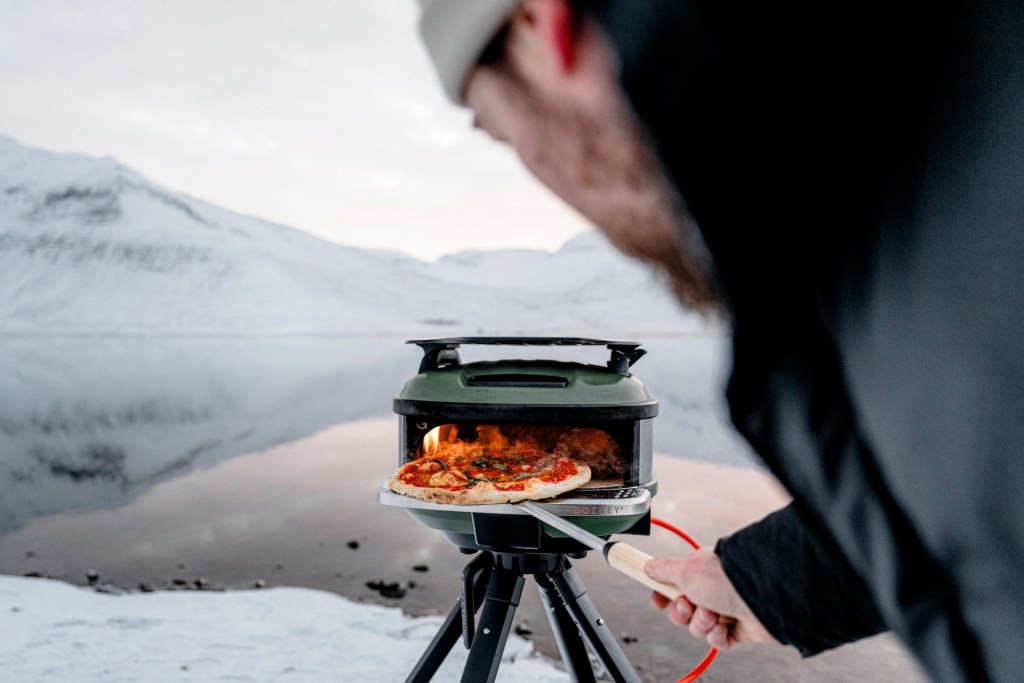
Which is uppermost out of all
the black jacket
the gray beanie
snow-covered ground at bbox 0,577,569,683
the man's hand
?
the gray beanie

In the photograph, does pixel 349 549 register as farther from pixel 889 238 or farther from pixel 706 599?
pixel 889 238

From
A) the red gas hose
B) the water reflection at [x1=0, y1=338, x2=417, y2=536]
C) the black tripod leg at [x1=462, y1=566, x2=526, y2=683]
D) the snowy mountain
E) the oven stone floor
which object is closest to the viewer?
the red gas hose

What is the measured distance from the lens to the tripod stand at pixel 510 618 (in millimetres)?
2125

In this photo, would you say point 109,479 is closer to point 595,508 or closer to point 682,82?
point 595,508

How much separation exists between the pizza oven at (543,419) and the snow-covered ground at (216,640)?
1.72 m

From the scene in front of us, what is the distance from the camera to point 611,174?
653 mm

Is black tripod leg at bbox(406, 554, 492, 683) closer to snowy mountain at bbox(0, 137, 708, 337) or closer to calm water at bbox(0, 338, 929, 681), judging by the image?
calm water at bbox(0, 338, 929, 681)

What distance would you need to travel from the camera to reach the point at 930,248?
1.71 feet

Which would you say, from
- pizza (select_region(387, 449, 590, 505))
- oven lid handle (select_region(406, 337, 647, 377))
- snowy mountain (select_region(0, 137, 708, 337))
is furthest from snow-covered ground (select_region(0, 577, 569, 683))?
snowy mountain (select_region(0, 137, 708, 337))

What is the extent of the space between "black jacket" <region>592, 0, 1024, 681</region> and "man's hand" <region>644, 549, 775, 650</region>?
0.93m

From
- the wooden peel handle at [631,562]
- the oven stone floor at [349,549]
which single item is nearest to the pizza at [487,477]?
the wooden peel handle at [631,562]

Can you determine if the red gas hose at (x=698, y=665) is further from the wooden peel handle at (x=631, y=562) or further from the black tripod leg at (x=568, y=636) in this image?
the wooden peel handle at (x=631, y=562)

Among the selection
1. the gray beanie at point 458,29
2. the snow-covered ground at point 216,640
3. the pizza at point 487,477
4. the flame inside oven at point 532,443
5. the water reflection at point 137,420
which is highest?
the gray beanie at point 458,29

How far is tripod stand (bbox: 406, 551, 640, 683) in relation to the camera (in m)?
2.12
